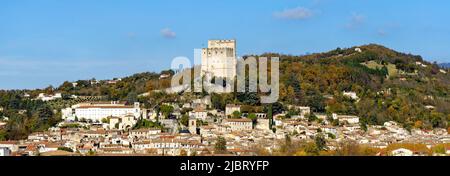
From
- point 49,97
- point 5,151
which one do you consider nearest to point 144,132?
point 5,151

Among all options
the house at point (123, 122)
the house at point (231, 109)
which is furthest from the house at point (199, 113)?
the house at point (123, 122)

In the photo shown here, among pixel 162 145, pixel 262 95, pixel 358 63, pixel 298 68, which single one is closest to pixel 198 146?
pixel 162 145

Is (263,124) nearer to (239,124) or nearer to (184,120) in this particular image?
(239,124)

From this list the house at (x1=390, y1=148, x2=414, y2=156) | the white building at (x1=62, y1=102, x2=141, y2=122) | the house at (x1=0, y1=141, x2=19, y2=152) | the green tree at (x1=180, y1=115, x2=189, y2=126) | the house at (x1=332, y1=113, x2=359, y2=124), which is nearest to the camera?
the house at (x1=390, y1=148, x2=414, y2=156)

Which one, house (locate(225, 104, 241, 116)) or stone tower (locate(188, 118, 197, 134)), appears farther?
house (locate(225, 104, 241, 116))

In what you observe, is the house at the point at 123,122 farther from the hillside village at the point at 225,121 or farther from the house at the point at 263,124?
the house at the point at 263,124

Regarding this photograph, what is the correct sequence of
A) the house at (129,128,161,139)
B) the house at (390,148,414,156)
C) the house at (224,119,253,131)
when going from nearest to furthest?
1. the house at (390,148,414,156)
2. the house at (129,128,161,139)
3. the house at (224,119,253,131)

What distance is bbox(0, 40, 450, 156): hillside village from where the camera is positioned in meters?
20.5

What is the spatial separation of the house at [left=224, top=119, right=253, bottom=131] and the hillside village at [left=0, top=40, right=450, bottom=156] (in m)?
0.03

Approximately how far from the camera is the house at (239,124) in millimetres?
25922

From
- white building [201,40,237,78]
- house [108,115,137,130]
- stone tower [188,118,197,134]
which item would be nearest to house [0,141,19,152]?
house [108,115,137,130]

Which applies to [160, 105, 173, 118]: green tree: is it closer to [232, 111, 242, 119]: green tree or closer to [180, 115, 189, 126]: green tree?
[180, 115, 189, 126]: green tree

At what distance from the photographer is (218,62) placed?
103 ft
